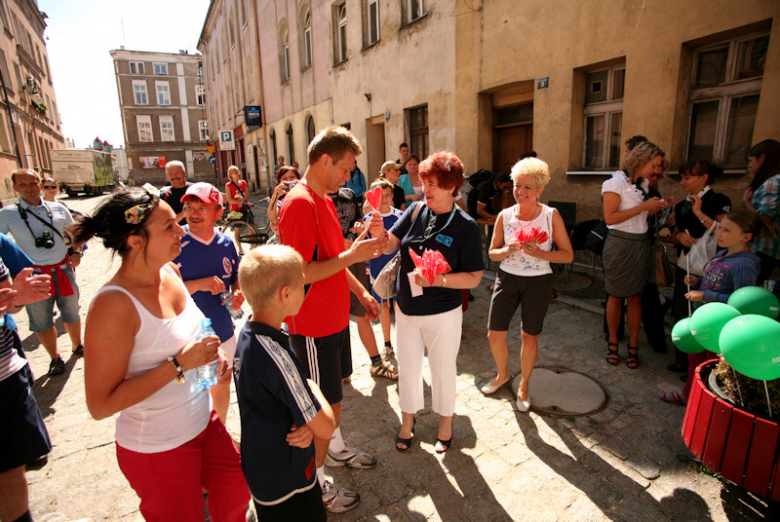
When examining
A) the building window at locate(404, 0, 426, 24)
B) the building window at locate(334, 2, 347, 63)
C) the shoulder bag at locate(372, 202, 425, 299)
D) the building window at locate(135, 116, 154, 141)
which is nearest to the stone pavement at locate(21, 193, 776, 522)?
the shoulder bag at locate(372, 202, 425, 299)

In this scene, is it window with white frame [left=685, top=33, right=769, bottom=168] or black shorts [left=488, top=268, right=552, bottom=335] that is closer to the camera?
black shorts [left=488, top=268, right=552, bottom=335]

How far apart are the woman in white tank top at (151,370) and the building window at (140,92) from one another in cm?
5972

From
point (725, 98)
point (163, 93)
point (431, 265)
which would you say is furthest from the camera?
point (163, 93)

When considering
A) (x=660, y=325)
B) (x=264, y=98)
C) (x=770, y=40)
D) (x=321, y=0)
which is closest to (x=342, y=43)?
(x=321, y=0)

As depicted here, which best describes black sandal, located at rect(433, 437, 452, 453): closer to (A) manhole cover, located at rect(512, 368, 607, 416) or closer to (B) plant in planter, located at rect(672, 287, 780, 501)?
(A) manhole cover, located at rect(512, 368, 607, 416)

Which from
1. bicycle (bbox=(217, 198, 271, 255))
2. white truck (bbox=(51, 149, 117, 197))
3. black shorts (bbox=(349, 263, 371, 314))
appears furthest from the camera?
white truck (bbox=(51, 149, 117, 197))

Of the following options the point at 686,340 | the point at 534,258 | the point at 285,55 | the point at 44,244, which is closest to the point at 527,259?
the point at 534,258

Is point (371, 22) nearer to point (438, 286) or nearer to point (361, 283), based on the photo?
point (361, 283)

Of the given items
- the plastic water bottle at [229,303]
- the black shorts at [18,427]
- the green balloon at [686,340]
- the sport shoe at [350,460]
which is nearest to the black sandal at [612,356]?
the green balloon at [686,340]

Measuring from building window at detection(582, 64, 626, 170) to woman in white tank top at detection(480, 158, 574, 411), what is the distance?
4.55 metres

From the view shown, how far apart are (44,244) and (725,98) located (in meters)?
8.64

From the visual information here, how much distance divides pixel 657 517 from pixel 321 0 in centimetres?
1697

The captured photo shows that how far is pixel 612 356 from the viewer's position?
4.07 meters

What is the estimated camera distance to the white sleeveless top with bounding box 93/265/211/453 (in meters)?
1.62
